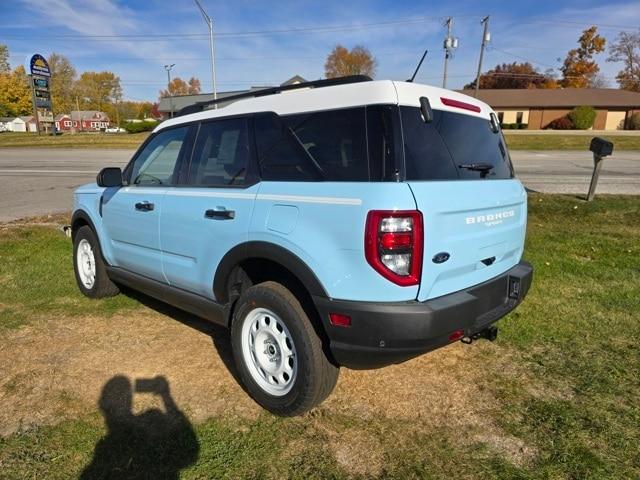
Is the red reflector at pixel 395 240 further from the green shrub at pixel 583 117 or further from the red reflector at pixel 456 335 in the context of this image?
the green shrub at pixel 583 117

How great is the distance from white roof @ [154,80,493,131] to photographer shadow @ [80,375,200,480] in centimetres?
202

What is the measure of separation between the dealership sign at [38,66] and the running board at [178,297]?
53225 mm

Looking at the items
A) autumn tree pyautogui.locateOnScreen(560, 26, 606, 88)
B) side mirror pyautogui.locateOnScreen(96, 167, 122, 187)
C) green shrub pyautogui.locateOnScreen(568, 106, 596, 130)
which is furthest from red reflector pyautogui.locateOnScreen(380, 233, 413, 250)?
autumn tree pyautogui.locateOnScreen(560, 26, 606, 88)

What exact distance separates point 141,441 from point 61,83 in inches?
4085

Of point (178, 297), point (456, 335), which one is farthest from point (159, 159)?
point (456, 335)

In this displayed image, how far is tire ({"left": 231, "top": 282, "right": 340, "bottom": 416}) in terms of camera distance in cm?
270

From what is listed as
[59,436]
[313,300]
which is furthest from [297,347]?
[59,436]

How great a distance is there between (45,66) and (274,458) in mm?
59746

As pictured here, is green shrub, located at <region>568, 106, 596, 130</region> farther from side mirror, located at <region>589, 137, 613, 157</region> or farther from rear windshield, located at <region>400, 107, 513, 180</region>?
rear windshield, located at <region>400, 107, 513, 180</region>

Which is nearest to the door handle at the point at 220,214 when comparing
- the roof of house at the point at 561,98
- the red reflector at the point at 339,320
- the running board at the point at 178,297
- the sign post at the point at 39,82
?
the running board at the point at 178,297

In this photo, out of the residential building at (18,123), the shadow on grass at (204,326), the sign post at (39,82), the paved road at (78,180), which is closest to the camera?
the shadow on grass at (204,326)

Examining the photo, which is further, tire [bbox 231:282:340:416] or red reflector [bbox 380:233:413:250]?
tire [bbox 231:282:340:416]

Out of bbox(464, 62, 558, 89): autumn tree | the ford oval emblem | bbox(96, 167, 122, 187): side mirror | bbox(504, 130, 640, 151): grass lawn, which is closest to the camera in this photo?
the ford oval emblem

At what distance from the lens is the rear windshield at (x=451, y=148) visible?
2541 mm
